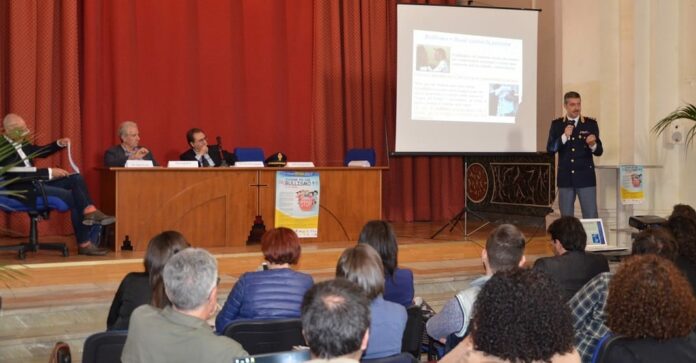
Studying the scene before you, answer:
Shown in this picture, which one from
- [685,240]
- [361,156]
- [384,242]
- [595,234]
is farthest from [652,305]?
[361,156]

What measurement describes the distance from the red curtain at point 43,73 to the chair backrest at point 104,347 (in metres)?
5.13

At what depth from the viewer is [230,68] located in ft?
28.4

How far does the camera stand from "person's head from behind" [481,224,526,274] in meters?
3.08

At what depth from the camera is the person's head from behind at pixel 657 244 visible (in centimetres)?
340

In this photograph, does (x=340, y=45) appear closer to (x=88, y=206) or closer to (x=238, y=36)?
(x=238, y=36)

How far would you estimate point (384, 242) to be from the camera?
3.53 metres

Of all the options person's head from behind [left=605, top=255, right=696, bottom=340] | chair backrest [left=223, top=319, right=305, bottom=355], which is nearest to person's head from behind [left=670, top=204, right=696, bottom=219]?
person's head from behind [left=605, top=255, right=696, bottom=340]

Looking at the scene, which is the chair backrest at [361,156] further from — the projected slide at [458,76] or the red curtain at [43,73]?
the red curtain at [43,73]

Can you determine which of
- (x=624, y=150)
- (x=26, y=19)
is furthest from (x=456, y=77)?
(x=26, y=19)

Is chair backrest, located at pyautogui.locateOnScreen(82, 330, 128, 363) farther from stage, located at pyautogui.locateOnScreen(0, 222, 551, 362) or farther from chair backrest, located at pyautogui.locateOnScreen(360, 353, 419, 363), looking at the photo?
chair backrest, located at pyautogui.locateOnScreen(360, 353, 419, 363)

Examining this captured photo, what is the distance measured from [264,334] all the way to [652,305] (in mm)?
1324

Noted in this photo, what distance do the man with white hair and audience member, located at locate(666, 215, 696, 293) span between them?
7.86 feet

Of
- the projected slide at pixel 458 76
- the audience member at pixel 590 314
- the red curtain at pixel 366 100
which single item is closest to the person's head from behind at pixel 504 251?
the audience member at pixel 590 314

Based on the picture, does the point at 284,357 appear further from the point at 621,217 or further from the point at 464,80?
the point at 621,217
